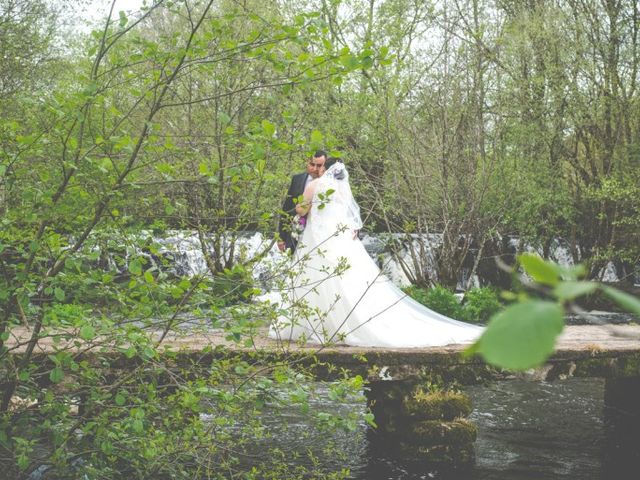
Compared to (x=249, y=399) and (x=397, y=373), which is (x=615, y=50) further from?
(x=249, y=399)

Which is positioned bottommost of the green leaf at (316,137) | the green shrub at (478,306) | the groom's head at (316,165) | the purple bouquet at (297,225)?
the green shrub at (478,306)

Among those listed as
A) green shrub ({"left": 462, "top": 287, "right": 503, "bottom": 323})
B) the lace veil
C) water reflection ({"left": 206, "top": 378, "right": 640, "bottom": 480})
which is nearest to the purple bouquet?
the lace veil

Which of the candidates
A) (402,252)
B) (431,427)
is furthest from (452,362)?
(402,252)

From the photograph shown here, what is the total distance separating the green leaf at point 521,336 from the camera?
458mm

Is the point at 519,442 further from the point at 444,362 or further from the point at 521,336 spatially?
the point at 521,336

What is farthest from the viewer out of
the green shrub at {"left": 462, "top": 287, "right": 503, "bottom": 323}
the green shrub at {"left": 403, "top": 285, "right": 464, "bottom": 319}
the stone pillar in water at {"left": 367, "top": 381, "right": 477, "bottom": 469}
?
the green shrub at {"left": 462, "top": 287, "right": 503, "bottom": 323}

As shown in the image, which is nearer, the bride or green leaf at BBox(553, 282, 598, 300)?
green leaf at BBox(553, 282, 598, 300)

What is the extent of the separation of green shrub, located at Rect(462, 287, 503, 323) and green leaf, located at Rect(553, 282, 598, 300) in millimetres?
13399

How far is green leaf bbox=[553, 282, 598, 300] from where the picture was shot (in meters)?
0.50

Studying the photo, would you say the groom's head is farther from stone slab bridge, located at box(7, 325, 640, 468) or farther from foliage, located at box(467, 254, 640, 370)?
foliage, located at box(467, 254, 640, 370)

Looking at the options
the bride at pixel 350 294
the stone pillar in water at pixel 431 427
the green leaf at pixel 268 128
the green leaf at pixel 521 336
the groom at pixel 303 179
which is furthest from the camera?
the groom at pixel 303 179

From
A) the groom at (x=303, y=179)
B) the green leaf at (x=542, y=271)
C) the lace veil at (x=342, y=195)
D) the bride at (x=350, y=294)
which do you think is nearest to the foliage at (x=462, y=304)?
the bride at (x=350, y=294)

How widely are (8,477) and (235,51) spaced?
2539 mm

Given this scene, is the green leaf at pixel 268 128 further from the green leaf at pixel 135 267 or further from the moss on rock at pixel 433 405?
the moss on rock at pixel 433 405
